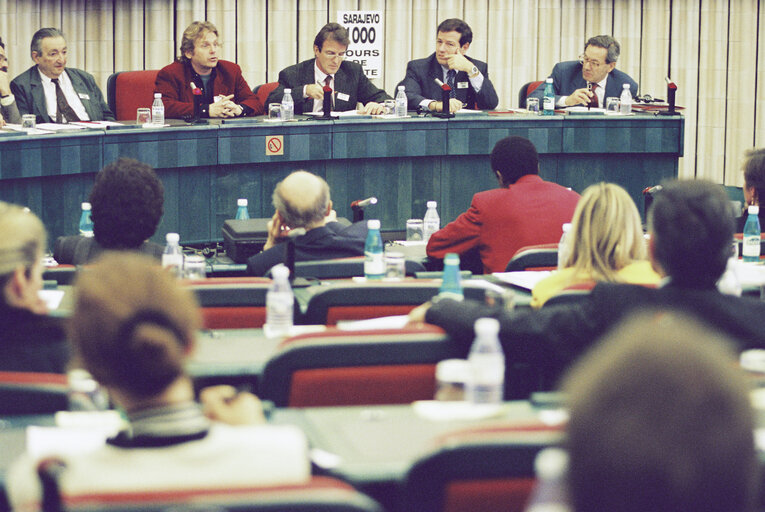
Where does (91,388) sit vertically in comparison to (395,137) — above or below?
below

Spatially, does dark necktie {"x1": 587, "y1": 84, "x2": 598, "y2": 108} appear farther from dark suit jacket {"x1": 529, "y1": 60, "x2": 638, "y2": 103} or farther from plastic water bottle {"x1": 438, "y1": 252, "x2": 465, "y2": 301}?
plastic water bottle {"x1": 438, "y1": 252, "x2": 465, "y2": 301}

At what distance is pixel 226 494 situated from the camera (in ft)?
4.91

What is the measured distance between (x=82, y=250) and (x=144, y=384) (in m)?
2.50

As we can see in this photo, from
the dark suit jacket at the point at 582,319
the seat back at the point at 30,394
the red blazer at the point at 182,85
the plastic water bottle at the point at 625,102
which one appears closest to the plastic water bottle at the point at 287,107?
the red blazer at the point at 182,85

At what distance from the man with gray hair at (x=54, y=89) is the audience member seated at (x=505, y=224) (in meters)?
3.18

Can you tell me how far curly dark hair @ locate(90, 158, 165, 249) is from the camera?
12.1 ft

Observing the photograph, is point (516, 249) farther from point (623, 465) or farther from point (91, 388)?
point (623, 465)

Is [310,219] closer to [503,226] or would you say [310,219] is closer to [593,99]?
[503,226]

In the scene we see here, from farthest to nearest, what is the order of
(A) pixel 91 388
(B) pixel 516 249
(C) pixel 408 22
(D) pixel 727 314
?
(C) pixel 408 22
(B) pixel 516 249
(D) pixel 727 314
(A) pixel 91 388

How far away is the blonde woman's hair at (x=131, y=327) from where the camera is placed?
1.67 meters

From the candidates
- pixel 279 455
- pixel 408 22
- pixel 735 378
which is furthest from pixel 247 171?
pixel 735 378

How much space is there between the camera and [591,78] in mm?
8289

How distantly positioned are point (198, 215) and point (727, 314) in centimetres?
508

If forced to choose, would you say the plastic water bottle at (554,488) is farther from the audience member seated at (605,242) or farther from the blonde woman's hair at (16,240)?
the audience member seated at (605,242)
